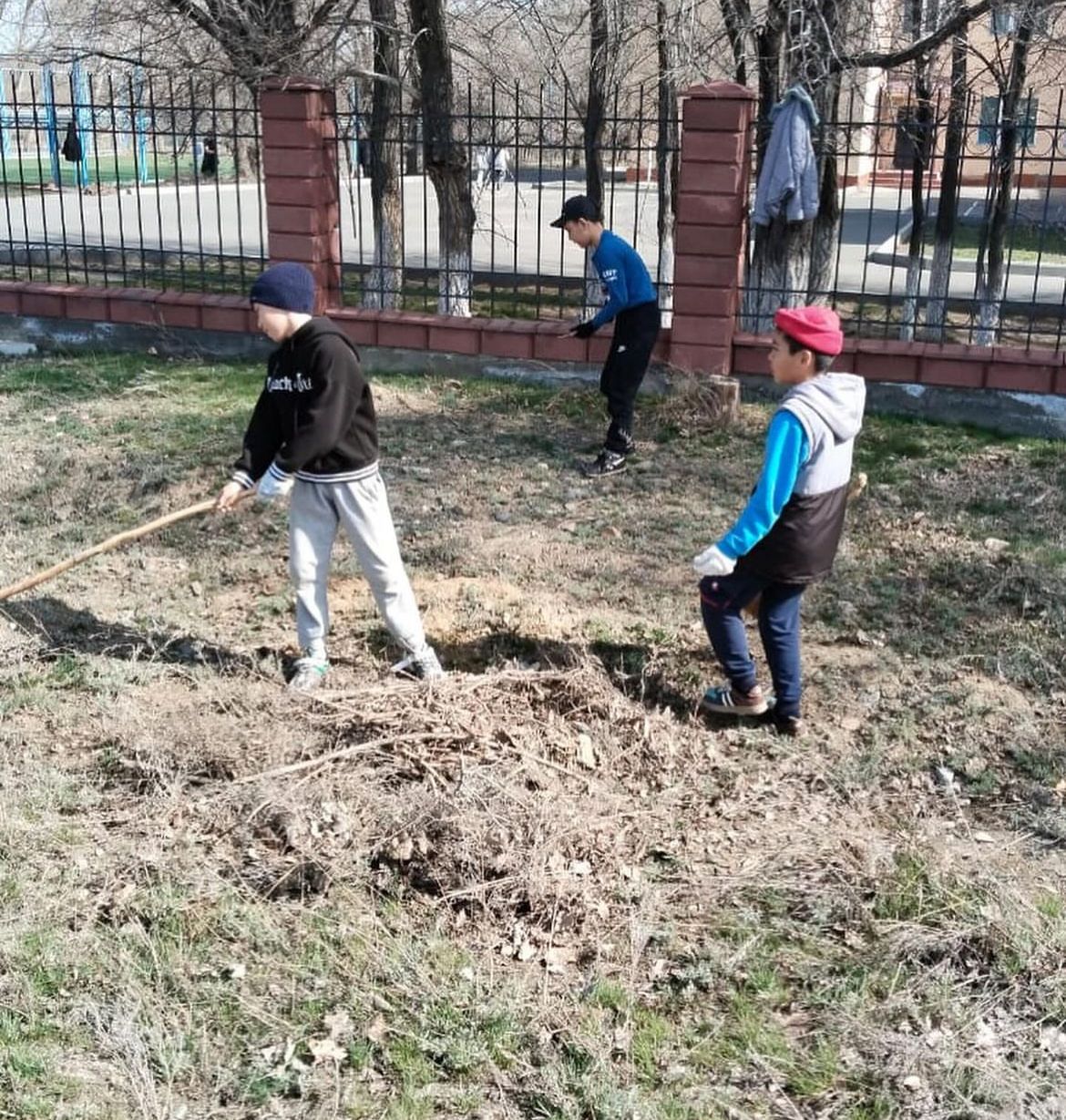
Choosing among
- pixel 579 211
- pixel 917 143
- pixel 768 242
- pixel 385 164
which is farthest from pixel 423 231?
pixel 579 211

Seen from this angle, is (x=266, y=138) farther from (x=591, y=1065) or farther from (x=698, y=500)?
(x=591, y=1065)

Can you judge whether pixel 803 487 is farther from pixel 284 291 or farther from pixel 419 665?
pixel 284 291

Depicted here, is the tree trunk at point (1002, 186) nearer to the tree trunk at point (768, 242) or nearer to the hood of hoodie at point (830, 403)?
the tree trunk at point (768, 242)

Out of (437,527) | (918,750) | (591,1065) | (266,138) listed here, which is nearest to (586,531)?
(437,527)

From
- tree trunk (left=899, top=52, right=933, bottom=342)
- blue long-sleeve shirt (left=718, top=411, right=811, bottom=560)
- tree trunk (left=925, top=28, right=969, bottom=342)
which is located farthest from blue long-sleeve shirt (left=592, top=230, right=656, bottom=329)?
tree trunk (left=925, top=28, right=969, bottom=342)

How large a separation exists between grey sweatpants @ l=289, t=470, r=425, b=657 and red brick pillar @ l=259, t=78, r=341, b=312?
15.6 feet

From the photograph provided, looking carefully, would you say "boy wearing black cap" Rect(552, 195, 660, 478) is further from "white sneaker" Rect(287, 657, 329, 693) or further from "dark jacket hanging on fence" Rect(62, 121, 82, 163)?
"dark jacket hanging on fence" Rect(62, 121, 82, 163)

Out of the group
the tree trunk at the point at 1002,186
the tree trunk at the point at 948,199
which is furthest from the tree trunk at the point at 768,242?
the tree trunk at the point at 1002,186

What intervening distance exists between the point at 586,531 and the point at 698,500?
2.41ft

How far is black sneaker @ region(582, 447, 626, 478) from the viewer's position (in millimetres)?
6613

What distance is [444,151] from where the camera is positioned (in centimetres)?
921

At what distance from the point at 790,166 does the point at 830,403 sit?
15.9 ft

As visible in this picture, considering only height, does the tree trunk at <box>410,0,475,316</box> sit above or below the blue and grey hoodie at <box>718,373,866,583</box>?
above

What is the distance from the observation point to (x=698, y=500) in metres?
6.26
